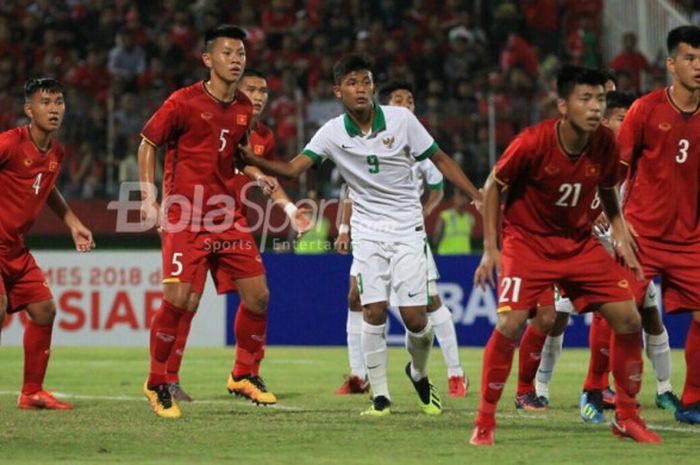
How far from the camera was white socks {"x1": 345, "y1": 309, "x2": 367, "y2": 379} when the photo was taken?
1248cm

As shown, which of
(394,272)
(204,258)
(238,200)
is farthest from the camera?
(238,200)

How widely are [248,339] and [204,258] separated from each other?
1.06 meters

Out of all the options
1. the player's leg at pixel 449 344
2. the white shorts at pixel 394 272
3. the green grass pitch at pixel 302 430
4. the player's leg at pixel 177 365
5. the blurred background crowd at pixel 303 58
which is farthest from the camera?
the blurred background crowd at pixel 303 58

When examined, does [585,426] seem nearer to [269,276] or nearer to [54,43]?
[269,276]

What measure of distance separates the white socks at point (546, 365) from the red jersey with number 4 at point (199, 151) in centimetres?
267

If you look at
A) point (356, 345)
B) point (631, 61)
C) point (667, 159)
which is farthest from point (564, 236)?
point (631, 61)

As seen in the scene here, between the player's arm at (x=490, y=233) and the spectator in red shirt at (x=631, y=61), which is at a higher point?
the spectator in red shirt at (x=631, y=61)

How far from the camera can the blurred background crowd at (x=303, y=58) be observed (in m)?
19.7

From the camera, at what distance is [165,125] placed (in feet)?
34.9

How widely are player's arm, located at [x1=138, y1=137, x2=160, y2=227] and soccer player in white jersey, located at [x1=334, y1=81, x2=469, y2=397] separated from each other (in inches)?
88.5

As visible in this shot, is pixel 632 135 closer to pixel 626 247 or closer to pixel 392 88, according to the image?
pixel 626 247

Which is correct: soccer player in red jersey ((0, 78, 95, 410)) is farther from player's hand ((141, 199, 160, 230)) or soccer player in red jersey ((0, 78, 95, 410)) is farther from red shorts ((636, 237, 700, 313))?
red shorts ((636, 237, 700, 313))

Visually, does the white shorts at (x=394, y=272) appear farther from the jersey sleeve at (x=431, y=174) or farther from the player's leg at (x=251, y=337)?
the jersey sleeve at (x=431, y=174)

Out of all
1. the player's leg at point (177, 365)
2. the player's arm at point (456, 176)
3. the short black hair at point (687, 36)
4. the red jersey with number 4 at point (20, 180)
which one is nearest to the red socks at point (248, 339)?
the player's leg at point (177, 365)
